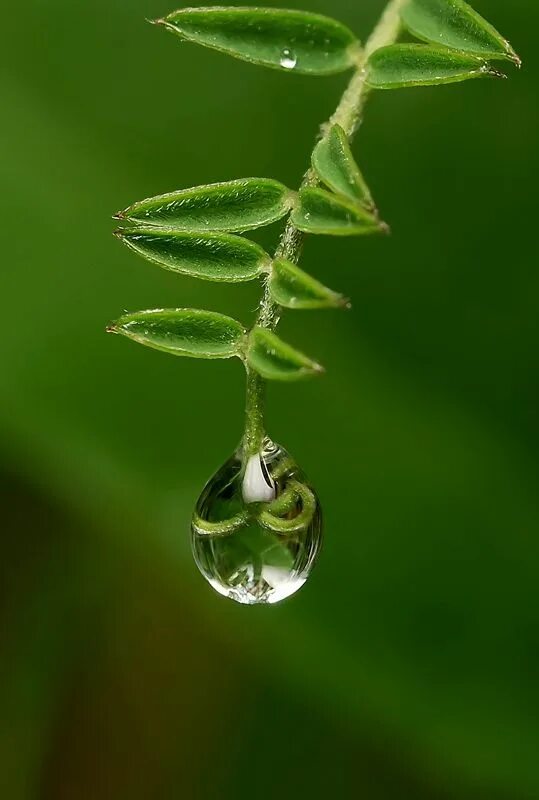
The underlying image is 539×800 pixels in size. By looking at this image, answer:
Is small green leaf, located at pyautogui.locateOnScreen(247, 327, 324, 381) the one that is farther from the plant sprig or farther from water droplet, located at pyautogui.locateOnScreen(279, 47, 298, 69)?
water droplet, located at pyautogui.locateOnScreen(279, 47, 298, 69)

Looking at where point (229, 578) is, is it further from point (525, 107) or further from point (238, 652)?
point (525, 107)

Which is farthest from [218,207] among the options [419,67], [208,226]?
[419,67]

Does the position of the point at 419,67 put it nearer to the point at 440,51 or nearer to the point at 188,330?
the point at 440,51

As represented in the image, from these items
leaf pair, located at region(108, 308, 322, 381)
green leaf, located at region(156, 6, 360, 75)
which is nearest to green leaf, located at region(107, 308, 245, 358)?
leaf pair, located at region(108, 308, 322, 381)

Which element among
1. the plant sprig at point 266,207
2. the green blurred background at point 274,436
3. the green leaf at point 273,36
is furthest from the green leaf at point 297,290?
the green blurred background at point 274,436

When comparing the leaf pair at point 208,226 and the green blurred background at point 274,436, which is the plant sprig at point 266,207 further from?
the green blurred background at point 274,436

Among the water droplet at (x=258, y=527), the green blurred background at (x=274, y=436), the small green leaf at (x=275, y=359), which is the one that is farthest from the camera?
the green blurred background at (x=274, y=436)
